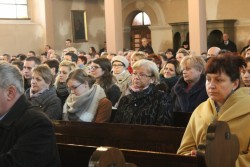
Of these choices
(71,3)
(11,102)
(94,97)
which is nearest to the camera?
(11,102)

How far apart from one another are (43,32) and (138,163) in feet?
50.7

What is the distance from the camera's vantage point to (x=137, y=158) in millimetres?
3531

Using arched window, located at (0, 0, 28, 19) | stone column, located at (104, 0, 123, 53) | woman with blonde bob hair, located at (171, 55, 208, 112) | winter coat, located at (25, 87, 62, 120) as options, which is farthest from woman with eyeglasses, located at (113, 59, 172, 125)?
arched window, located at (0, 0, 28, 19)

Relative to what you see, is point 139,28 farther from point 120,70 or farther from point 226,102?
point 226,102

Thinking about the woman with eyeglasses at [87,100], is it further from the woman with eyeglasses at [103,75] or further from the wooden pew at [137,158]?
the wooden pew at [137,158]

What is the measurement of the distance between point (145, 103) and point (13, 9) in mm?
14022

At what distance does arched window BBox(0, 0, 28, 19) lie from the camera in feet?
58.0

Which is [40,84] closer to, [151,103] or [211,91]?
[151,103]

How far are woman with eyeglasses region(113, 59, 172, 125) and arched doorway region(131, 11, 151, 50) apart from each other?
14910 mm

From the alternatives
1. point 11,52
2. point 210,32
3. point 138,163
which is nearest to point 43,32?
point 11,52

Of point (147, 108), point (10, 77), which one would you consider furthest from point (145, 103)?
point (10, 77)

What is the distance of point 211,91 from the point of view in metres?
3.49

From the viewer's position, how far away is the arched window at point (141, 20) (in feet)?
66.2

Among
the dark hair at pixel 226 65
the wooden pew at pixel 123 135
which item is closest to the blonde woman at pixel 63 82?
the wooden pew at pixel 123 135
